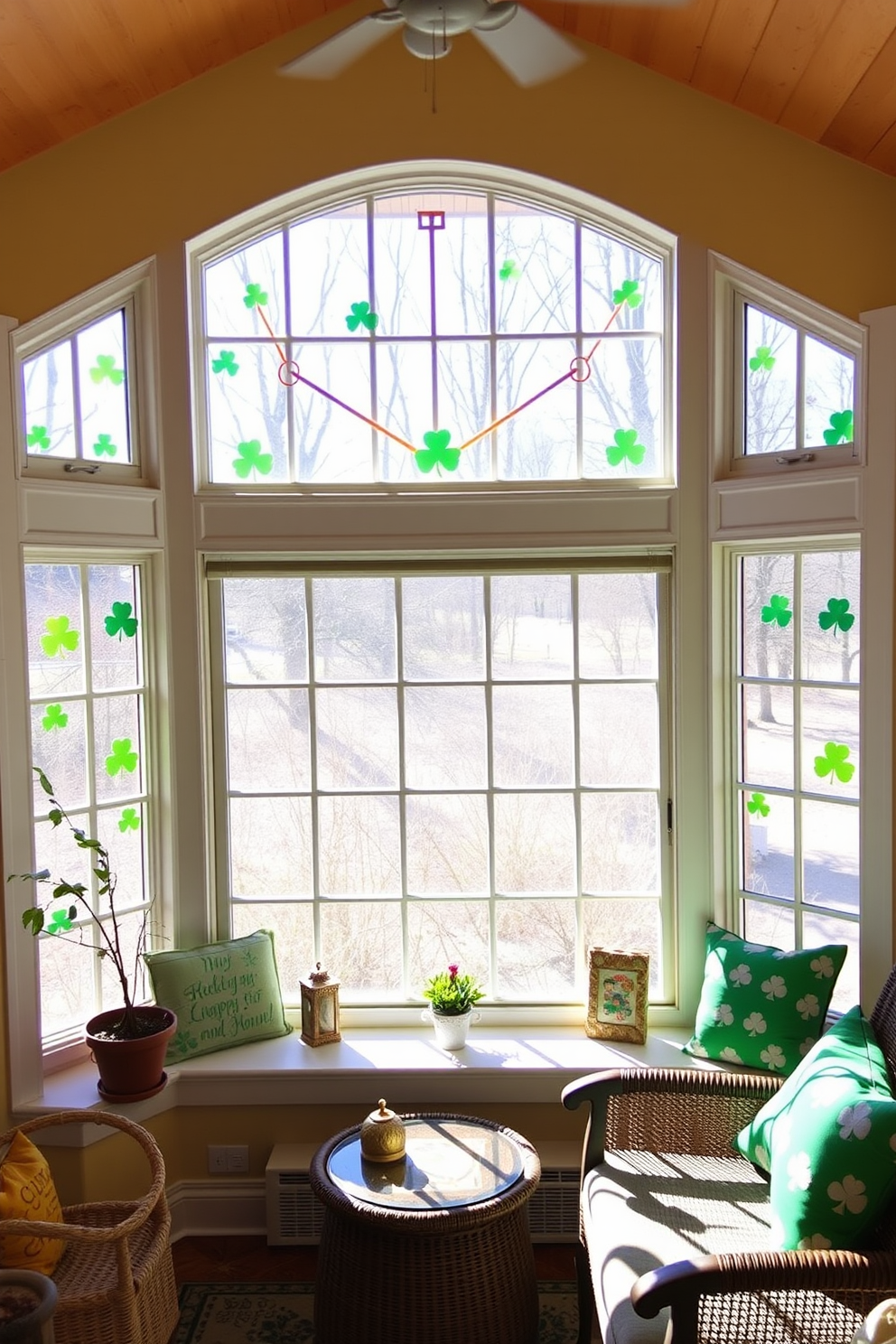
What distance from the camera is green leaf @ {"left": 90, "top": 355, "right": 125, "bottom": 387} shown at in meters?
3.59

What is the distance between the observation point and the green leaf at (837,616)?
11.3ft

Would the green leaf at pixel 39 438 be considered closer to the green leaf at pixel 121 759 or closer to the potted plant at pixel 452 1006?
the green leaf at pixel 121 759

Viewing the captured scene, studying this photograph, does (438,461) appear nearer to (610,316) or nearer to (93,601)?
(610,316)

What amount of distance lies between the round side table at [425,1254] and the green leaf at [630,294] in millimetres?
2576

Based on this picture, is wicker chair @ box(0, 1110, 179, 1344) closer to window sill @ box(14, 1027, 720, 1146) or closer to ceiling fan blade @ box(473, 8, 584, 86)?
window sill @ box(14, 1027, 720, 1146)

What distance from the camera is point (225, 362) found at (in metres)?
3.76

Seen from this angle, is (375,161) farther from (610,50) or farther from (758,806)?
(758,806)

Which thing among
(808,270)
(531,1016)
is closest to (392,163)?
(808,270)

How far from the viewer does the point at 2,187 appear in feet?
11.2

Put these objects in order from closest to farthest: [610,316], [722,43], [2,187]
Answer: [722,43], [2,187], [610,316]

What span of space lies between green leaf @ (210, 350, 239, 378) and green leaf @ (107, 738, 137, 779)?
4.04ft

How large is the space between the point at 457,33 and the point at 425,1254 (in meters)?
2.68

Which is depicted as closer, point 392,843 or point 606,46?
point 606,46

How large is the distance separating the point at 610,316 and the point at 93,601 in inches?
73.7
